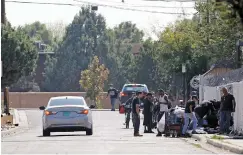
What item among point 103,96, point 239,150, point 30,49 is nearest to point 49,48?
point 103,96

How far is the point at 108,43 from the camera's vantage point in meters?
98.8

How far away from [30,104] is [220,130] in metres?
49.7

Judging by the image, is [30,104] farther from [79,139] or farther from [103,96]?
[79,139]

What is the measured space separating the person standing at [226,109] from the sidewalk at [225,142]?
809mm

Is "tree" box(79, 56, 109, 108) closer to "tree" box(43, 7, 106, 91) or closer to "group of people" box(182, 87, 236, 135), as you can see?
"tree" box(43, 7, 106, 91)

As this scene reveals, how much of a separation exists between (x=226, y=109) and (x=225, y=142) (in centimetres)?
459

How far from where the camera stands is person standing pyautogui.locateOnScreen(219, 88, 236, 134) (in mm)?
30938

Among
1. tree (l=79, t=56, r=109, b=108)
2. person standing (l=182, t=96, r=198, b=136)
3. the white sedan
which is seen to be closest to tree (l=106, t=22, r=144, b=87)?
tree (l=79, t=56, r=109, b=108)

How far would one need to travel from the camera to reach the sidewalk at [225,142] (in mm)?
24220

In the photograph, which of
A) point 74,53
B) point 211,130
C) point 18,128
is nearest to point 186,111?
point 211,130

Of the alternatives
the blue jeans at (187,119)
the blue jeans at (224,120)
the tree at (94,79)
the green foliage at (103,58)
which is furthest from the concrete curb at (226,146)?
the tree at (94,79)

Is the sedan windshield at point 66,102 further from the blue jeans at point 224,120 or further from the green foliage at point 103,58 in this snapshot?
the green foliage at point 103,58

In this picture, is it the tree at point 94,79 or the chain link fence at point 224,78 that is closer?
the chain link fence at point 224,78

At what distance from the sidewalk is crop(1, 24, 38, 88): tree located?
25.5 m
